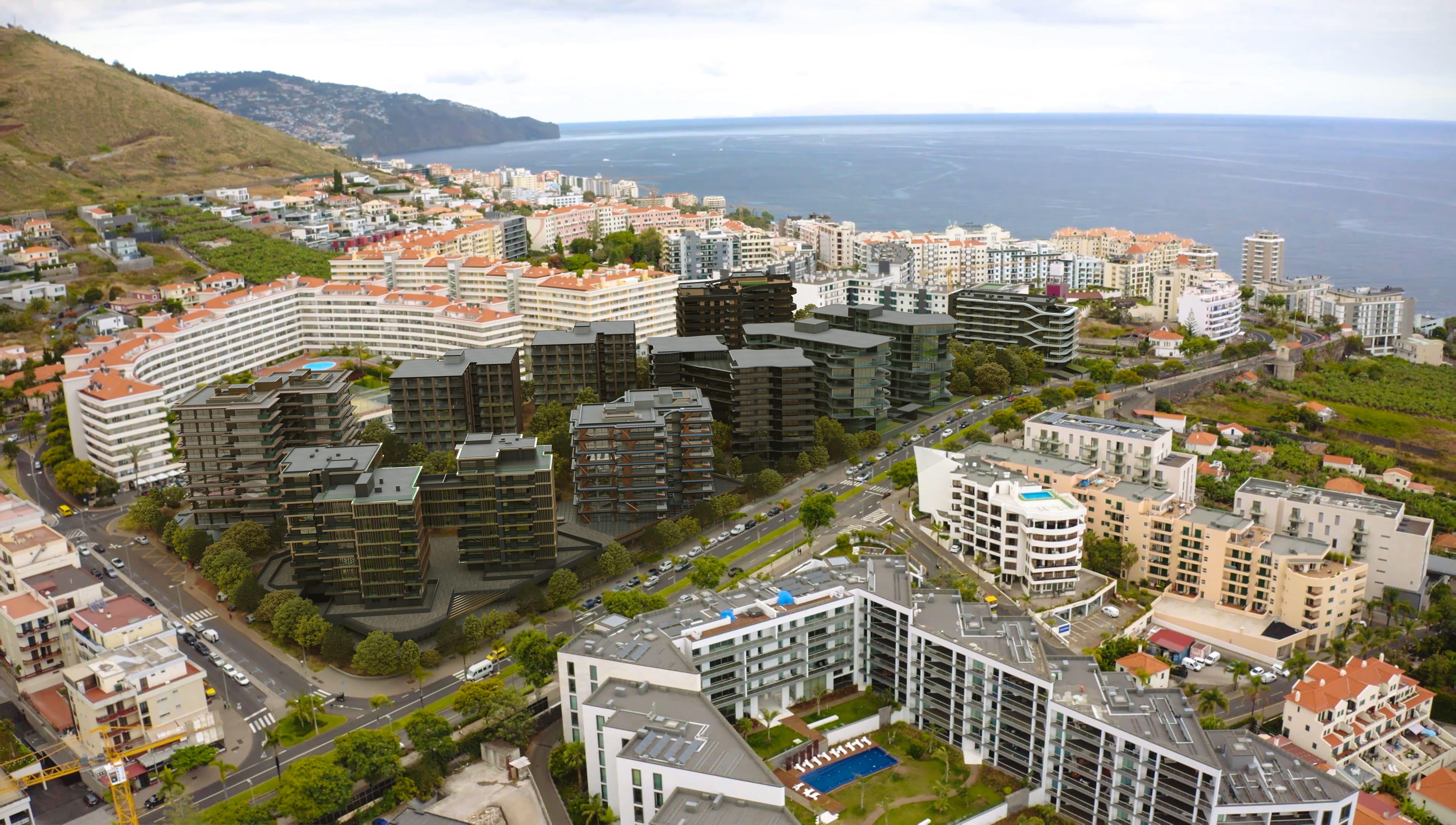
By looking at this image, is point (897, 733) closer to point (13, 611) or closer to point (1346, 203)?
point (13, 611)

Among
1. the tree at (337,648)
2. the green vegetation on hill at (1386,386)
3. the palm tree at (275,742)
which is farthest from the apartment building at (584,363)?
the green vegetation on hill at (1386,386)

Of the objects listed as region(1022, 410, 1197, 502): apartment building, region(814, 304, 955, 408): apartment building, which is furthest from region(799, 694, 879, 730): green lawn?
region(814, 304, 955, 408): apartment building

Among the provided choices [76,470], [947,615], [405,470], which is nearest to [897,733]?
[947,615]

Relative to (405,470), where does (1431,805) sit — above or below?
below

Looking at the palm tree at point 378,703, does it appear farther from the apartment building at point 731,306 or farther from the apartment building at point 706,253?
the apartment building at point 706,253

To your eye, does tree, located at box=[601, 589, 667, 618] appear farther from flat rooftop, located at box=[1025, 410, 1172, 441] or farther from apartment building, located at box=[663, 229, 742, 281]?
apartment building, located at box=[663, 229, 742, 281]

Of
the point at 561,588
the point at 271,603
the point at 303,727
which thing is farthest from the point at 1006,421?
the point at 303,727

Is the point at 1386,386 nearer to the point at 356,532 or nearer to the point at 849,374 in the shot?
the point at 849,374
